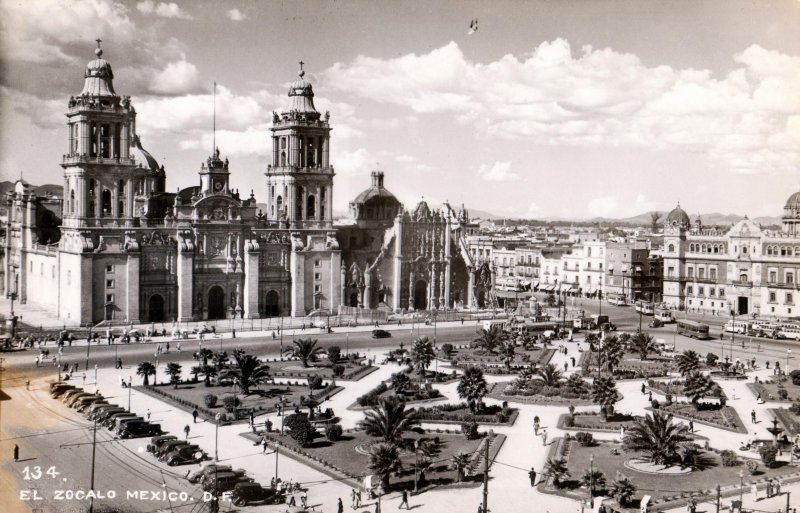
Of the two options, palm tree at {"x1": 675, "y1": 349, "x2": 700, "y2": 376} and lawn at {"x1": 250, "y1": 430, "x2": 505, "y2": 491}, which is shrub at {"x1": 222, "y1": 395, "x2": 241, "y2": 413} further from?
palm tree at {"x1": 675, "y1": 349, "x2": 700, "y2": 376}

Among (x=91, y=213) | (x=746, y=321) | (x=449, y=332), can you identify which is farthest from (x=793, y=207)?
(x=91, y=213)

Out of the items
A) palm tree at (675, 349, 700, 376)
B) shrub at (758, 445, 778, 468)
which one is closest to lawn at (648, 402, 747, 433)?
palm tree at (675, 349, 700, 376)

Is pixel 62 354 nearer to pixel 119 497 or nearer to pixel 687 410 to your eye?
pixel 119 497

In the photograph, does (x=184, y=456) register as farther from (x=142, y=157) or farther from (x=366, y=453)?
(x=142, y=157)

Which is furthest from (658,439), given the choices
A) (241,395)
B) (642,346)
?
(642,346)

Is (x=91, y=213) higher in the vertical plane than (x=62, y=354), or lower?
higher

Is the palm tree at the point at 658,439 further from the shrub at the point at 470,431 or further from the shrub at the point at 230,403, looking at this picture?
the shrub at the point at 230,403
